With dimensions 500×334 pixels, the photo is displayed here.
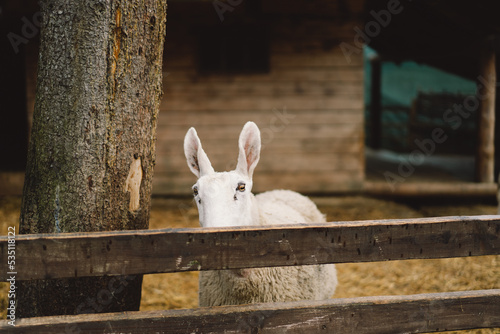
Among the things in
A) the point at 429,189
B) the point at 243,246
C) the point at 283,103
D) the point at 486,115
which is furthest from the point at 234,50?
the point at 243,246

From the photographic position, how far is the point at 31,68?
6609 millimetres

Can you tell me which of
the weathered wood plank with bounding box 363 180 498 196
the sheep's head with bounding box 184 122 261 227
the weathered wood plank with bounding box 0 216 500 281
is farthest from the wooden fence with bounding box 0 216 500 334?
the weathered wood plank with bounding box 363 180 498 196

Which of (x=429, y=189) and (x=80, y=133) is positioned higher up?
(x=80, y=133)

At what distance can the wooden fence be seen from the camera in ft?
5.24

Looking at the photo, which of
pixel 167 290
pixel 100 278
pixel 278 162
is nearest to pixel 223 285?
pixel 100 278

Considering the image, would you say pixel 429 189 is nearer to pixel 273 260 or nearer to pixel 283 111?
pixel 283 111

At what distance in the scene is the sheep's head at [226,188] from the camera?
2104 mm

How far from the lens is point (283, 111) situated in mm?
6832

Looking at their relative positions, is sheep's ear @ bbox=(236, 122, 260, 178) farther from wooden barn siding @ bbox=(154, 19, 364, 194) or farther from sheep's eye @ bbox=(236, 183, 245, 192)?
wooden barn siding @ bbox=(154, 19, 364, 194)

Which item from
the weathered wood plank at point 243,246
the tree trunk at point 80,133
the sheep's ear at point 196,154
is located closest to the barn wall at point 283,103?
the sheep's ear at point 196,154

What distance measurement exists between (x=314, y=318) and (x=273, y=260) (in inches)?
11.7

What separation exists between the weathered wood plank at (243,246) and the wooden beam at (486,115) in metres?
5.95

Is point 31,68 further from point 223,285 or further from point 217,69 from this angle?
point 223,285

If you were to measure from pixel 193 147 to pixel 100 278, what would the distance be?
0.88 meters
